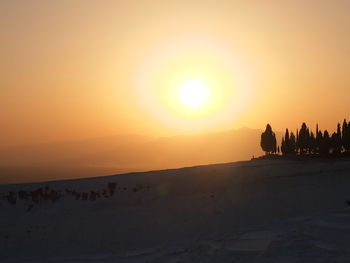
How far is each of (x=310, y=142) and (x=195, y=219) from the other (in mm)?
43318

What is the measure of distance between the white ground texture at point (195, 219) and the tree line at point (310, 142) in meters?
22.6

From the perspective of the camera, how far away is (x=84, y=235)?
28.4 meters

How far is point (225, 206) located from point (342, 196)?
8.28m

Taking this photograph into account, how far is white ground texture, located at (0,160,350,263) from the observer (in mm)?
18328

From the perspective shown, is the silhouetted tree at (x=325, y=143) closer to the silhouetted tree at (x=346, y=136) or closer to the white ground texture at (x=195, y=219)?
the silhouetted tree at (x=346, y=136)

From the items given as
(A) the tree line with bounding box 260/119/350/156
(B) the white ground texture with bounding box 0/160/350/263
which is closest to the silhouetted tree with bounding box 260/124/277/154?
(A) the tree line with bounding box 260/119/350/156

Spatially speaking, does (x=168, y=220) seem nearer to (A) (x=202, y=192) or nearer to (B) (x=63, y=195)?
(A) (x=202, y=192)

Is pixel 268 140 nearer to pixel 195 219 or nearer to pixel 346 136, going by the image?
pixel 346 136

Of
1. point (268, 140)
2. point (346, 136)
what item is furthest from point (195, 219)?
point (268, 140)

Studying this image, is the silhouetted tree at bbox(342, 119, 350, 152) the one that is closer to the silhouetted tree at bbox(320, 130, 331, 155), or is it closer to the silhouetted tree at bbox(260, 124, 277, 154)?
the silhouetted tree at bbox(320, 130, 331, 155)

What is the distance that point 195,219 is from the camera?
2827cm

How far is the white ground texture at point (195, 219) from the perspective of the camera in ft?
60.1

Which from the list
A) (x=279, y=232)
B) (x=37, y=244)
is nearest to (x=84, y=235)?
(x=37, y=244)

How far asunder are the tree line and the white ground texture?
2258 centimetres
